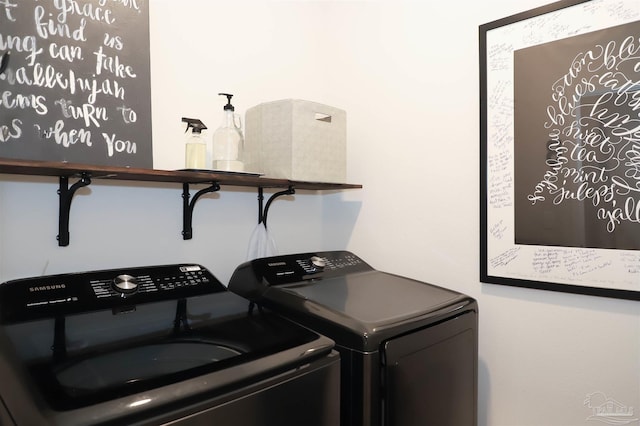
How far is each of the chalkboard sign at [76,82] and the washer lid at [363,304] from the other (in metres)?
0.72

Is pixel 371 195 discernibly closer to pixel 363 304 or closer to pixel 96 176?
pixel 363 304

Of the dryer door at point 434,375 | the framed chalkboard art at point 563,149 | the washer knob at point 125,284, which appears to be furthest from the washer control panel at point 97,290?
the framed chalkboard art at point 563,149

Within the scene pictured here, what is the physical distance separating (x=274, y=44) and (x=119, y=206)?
1.08 meters

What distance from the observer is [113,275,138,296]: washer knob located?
112 cm

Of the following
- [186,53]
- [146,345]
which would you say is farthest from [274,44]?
[146,345]

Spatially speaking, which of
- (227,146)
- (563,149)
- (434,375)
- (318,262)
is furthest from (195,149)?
(563,149)

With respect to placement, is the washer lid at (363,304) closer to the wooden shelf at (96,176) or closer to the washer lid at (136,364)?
the washer lid at (136,364)

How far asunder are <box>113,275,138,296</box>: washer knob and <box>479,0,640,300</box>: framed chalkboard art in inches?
50.4

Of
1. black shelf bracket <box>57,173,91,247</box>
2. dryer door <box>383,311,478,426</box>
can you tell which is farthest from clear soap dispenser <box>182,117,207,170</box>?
dryer door <box>383,311,478,426</box>

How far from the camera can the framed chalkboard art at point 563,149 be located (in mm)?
1240

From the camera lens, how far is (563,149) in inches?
53.3

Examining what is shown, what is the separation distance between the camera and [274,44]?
1.88m

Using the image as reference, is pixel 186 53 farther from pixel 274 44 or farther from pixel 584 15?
pixel 584 15

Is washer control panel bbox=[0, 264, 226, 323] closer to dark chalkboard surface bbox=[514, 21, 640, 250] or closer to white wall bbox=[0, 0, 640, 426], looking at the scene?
white wall bbox=[0, 0, 640, 426]
